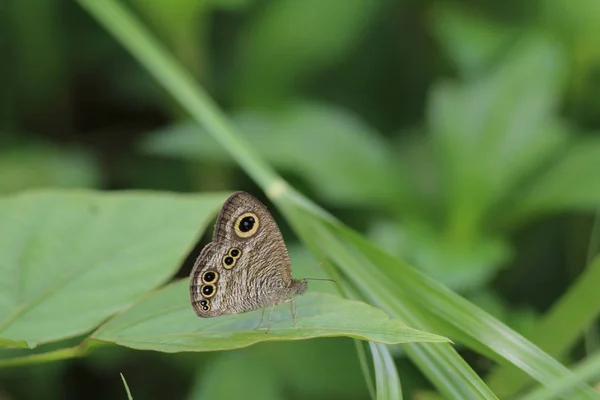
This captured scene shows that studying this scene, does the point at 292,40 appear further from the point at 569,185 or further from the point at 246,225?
the point at 246,225

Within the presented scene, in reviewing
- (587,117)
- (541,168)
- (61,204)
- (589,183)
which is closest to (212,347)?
(61,204)

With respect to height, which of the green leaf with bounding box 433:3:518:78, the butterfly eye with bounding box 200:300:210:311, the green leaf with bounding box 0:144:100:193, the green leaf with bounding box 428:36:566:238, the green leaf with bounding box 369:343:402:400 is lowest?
the green leaf with bounding box 369:343:402:400

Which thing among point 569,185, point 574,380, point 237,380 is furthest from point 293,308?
point 569,185

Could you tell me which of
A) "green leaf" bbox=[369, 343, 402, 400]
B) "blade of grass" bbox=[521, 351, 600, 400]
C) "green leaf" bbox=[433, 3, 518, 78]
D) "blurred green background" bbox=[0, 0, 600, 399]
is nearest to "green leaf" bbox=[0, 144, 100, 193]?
"blurred green background" bbox=[0, 0, 600, 399]

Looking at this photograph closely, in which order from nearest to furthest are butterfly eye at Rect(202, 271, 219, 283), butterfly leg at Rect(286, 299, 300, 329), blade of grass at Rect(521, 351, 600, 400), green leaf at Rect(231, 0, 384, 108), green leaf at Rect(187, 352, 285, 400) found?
blade of grass at Rect(521, 351, 600, 400) < butterfly leg at Rect(286, 299, 300, 329) < butterfly eye at Rect(202, 271, 219, 283) < green leaf at Rect(187, 352, 285, 400) < green leaf at Rect(231, 0, 384, 108)

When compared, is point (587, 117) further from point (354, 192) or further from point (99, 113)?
point (99, 113)

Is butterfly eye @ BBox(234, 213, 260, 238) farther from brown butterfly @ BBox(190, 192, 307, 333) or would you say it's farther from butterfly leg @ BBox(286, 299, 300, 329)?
butterfly leg @ BBox(286, 299, 300, 329)

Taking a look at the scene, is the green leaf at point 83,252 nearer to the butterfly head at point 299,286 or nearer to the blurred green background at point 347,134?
the butterfly head at point 299,286
